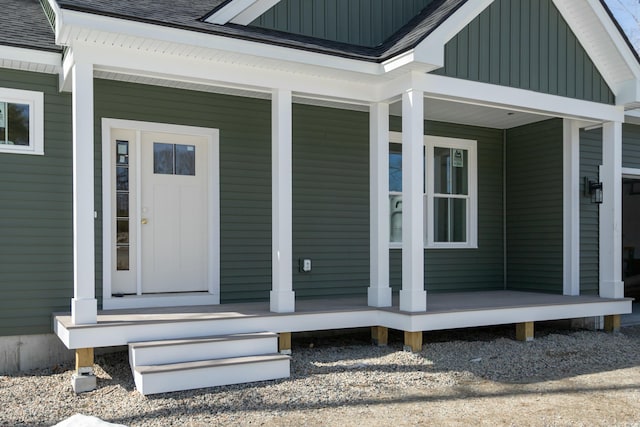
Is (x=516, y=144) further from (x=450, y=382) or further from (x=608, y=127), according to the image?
(x=450, y=382)

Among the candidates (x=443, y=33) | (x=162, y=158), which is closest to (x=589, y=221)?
(x=443, y=33)

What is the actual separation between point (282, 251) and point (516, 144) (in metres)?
4.57

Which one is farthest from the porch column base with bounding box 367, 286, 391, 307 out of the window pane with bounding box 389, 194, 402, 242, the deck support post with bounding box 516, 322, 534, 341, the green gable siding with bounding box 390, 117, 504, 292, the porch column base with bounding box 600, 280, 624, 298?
the porch column base with bounding box 600, 280, 624, 298

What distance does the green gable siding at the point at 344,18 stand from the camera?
657cm

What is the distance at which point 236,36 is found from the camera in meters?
5.42

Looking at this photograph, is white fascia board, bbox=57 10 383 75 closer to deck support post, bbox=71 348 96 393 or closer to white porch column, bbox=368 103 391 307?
white porch column, bbox=368 103 391 307

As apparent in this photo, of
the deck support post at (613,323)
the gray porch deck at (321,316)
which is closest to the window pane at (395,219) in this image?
the gray porch deck at (321,316)

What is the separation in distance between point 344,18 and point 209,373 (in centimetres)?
423

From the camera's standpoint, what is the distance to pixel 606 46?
7.26 m

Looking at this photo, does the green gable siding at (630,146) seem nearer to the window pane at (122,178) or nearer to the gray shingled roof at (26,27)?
the window pane at (122,178)

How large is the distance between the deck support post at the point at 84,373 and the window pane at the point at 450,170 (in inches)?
205

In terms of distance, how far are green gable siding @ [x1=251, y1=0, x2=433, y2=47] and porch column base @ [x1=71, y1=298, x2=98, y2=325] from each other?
10.5ft

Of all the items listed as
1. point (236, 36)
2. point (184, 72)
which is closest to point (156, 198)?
point (184, 72)

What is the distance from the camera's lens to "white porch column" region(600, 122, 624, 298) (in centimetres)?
771
